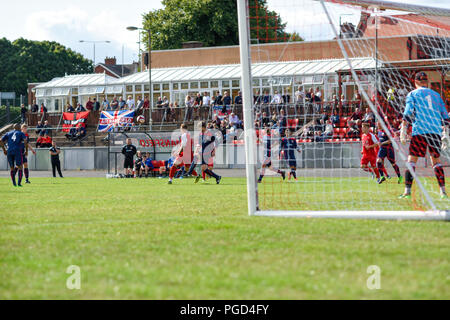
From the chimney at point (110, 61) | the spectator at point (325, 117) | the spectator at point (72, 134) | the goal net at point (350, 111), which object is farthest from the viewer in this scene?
the chimney at point (110, 61)

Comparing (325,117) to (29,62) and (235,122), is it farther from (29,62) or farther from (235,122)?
(29,62)

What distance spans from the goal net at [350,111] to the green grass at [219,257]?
5.09 feet

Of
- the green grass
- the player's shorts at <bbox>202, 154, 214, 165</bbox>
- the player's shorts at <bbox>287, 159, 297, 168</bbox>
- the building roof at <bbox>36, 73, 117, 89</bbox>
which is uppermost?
the building roof at <bbox>36, 73, 117, 89</bbox>

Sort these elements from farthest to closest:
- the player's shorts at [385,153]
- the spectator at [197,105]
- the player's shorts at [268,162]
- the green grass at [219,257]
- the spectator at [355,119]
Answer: the spectator at [197,105], the spectator at [355,119], the player's shorts at [268,162], the player's shorts at [385,153], the green grass at [219,257]

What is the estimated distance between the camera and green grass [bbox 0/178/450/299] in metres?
4.74

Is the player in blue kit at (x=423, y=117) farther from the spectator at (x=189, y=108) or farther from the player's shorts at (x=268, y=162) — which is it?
the spectator at (x=189, y=108)

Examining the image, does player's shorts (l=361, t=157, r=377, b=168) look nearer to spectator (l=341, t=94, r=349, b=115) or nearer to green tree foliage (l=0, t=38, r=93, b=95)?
spectator (l=341, t=94, r=349, b=115)

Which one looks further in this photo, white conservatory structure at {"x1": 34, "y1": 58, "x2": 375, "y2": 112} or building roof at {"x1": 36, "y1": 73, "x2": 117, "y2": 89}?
building roof at {"x1": 36, "y1": 73, "x2": 117, "y2": 89}

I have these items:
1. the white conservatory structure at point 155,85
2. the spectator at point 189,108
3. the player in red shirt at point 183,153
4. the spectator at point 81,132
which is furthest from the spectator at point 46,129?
the player in red shirt at point 183,153

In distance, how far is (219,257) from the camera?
6035 millimetres

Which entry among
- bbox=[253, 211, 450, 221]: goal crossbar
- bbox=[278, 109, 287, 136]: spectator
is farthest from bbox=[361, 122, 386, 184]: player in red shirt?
bbox=[253, 211, 450, 221]: goal crossbar

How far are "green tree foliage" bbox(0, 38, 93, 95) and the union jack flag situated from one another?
46.4 metres

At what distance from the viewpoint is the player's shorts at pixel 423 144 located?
11.6m
